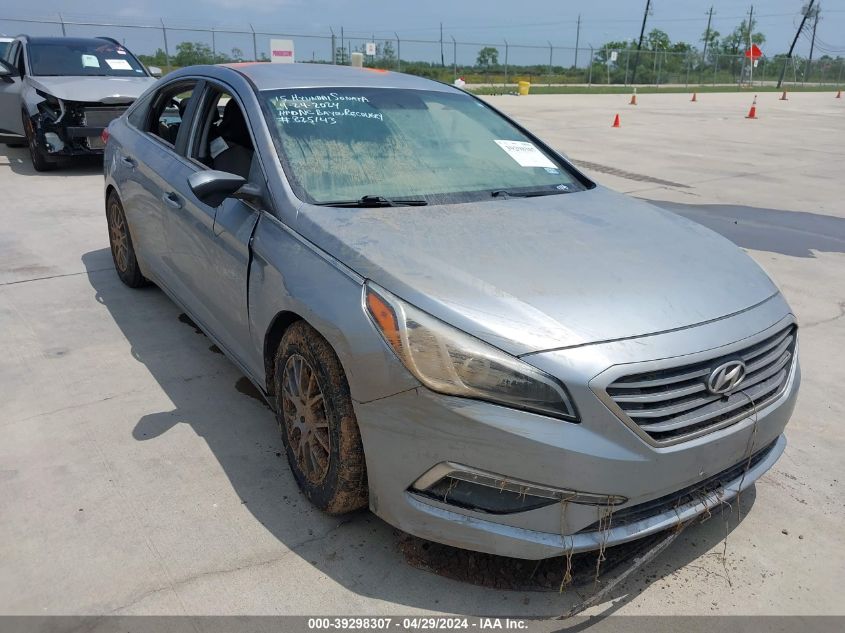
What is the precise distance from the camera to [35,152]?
9.45 meters

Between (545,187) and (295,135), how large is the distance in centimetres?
120

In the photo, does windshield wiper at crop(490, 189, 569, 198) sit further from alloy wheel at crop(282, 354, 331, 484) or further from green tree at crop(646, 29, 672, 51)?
green tree at crop(646, 29, 672, 51)

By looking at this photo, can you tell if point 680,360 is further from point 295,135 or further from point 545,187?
point 295,135

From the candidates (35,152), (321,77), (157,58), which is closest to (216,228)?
(321,77)


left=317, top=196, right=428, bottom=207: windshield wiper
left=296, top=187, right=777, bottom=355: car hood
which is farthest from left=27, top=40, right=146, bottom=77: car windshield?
left=296, top=187, right=777, bottom=355: car hood

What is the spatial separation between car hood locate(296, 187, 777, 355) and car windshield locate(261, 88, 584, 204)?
0.19 m

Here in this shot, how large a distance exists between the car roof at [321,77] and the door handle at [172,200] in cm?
73

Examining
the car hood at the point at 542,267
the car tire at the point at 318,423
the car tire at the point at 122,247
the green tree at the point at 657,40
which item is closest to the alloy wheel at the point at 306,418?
the car tire at the point at 318,423

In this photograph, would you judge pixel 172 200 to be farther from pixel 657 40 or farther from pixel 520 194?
pixel 657 40

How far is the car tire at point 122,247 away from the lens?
4.94m

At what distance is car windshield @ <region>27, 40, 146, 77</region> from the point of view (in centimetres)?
1004

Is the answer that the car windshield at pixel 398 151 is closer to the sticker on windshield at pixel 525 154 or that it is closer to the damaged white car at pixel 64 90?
the sticker on windshield at pixel 525 154

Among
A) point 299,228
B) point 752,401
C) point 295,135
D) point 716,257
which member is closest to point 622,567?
point 752,401

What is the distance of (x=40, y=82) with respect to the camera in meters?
9.47
